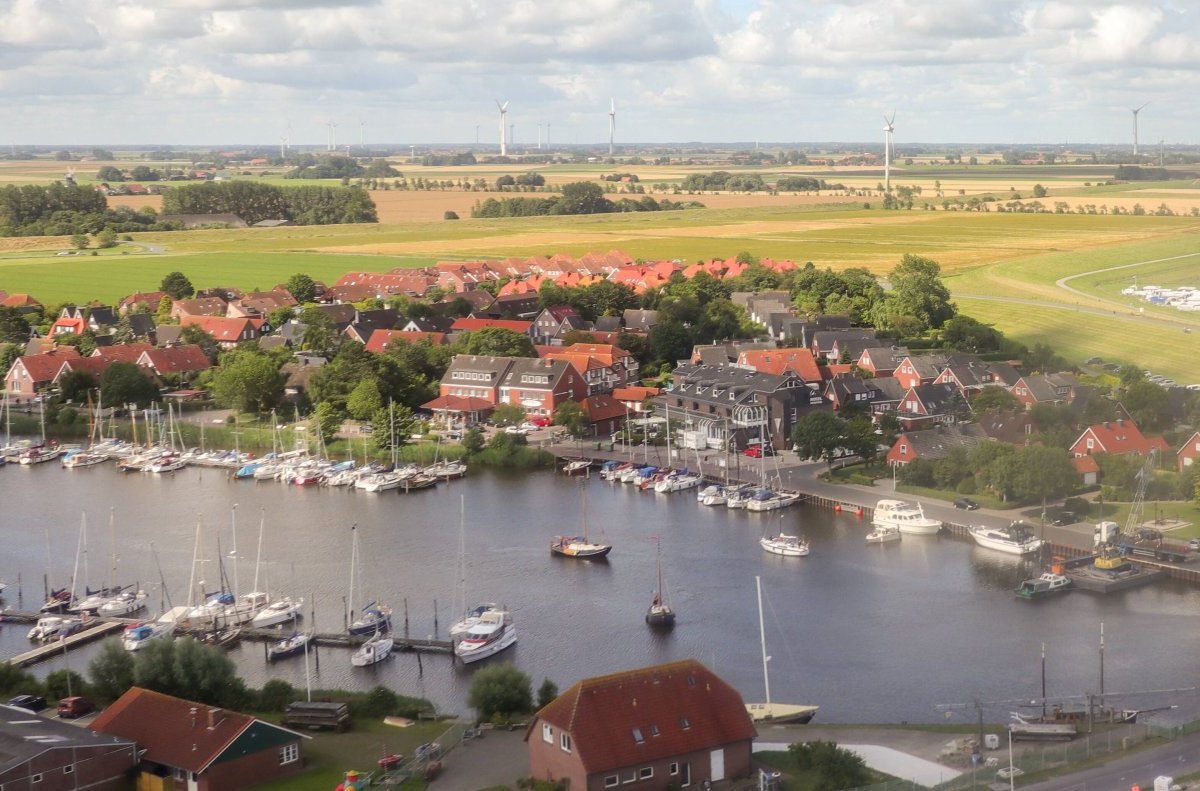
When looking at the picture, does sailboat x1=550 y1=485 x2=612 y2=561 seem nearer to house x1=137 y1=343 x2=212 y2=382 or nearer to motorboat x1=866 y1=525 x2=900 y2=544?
motorboat x1=866 y1=525 x2=900 y2=544

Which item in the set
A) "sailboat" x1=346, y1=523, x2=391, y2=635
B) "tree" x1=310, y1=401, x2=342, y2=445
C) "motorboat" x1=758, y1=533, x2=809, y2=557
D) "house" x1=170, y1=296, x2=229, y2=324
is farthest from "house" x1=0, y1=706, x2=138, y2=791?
"house" x1=170, y1=296, x2=229, y2=324

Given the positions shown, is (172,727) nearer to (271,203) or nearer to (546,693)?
(546,693)

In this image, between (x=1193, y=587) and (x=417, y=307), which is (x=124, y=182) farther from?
(x=1193, y=587)

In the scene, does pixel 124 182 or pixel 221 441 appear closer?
pixel 221 441

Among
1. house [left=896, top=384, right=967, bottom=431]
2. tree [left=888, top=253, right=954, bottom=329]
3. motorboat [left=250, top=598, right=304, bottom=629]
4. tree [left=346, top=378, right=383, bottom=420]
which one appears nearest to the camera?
motorboat [left=250, top=598, right=304, bottom=629]

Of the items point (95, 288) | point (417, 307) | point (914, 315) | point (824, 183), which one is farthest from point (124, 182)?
point (914, 315)

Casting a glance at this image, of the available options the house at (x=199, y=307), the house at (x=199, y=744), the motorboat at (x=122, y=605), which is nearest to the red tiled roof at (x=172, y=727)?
the house at (x=199, y=744)

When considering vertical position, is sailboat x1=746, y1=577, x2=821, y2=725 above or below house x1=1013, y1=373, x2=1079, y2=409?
below
